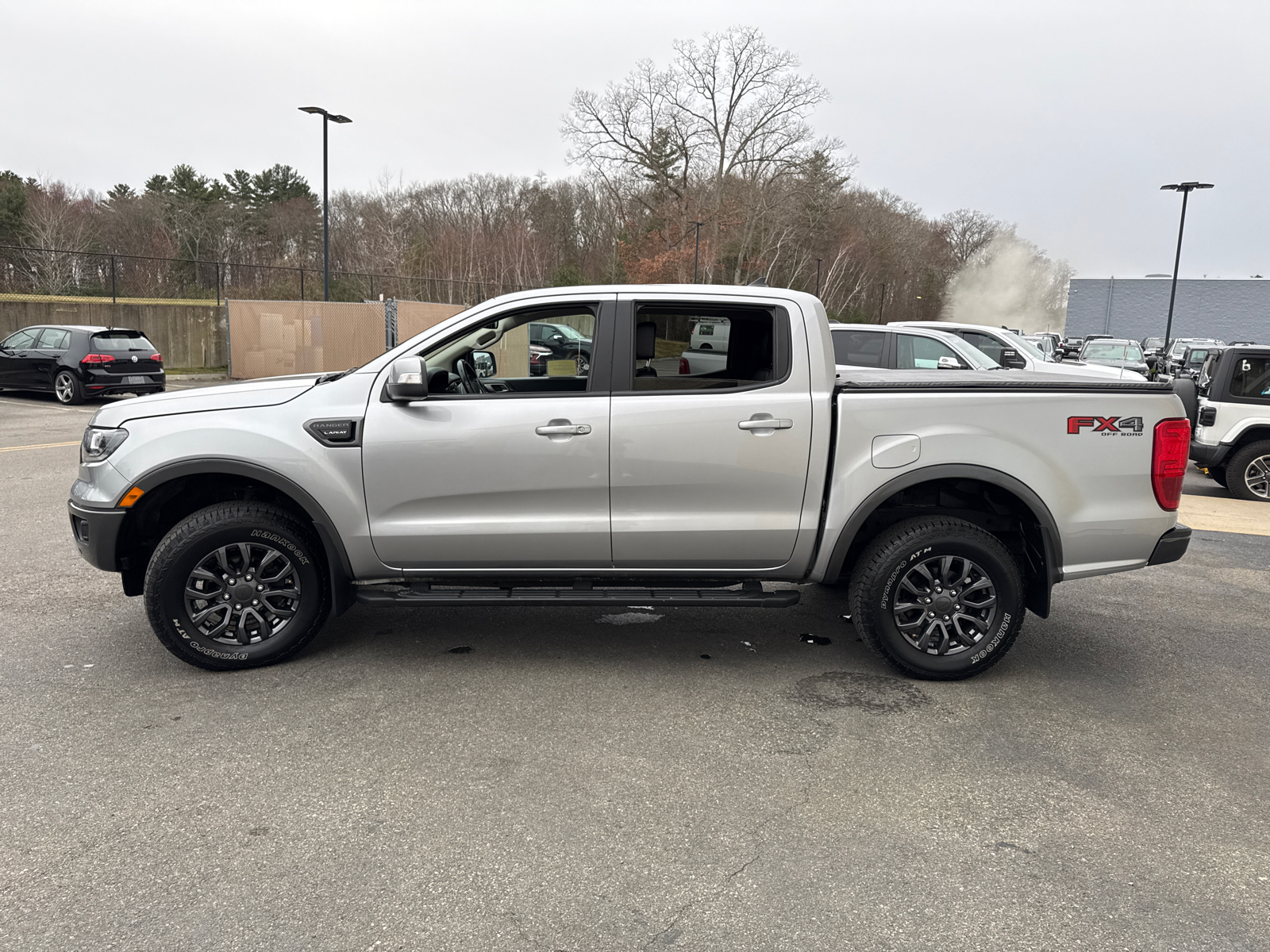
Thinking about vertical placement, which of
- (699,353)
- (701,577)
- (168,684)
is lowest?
(168,684)

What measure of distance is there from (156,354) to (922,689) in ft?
59.8

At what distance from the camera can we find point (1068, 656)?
5.12 meters

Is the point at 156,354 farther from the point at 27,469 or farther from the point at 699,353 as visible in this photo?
the point at 699,353

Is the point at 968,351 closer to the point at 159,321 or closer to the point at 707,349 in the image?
the point at 707,349

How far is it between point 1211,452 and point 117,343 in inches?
728

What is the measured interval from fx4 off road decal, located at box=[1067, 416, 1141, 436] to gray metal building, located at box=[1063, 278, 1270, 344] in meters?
62.9

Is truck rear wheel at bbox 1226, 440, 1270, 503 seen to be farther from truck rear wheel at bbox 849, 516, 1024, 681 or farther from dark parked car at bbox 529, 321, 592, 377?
dark parked car at bbox 529, 321, 592, 377

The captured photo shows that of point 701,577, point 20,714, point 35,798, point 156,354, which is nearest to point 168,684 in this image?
point 20,714

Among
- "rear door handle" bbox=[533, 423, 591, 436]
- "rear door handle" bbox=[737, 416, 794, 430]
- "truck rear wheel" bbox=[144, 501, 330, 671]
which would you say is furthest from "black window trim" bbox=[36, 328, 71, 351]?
"rear door handle" bbox=[737, 416, 794, 430]

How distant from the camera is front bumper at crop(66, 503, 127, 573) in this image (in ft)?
14.8

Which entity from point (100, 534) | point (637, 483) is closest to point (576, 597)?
point (637, 483)

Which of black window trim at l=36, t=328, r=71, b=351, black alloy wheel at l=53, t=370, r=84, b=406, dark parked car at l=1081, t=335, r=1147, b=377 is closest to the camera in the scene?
black alloy wheel at l=53, t=370, r=84, b=406

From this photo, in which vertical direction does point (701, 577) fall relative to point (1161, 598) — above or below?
above

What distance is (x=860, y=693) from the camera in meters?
4.48
